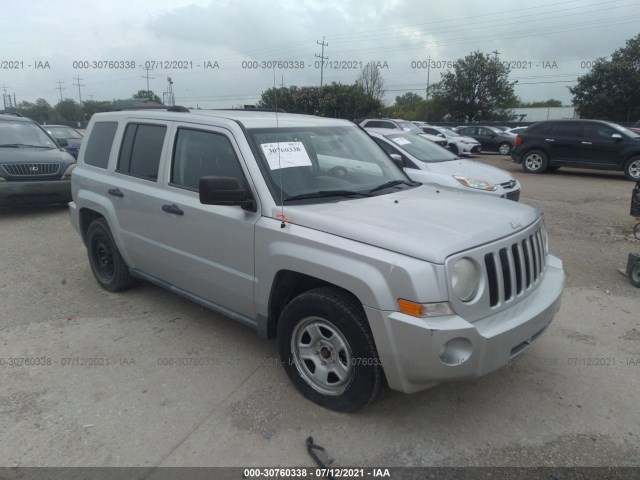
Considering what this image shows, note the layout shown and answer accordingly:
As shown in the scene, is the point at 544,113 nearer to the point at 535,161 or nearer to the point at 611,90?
the point at 611,90

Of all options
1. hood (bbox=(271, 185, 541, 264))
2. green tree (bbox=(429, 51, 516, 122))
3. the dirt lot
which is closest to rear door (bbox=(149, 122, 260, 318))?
hood (bbox=(271, 185, 541, 264))

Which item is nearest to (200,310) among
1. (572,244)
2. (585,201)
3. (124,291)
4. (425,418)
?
(124,291)

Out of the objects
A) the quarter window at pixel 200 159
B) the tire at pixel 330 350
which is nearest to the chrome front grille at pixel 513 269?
the tire at pixel 330 350

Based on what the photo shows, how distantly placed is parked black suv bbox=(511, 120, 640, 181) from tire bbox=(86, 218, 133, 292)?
523 inches

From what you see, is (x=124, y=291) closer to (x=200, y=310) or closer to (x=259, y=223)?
(x=200, y=310)

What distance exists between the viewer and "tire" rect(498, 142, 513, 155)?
2341cm

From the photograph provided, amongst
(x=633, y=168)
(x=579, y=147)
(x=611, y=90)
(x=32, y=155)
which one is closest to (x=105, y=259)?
(x=32, y=155)

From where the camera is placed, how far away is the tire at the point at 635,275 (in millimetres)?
5211

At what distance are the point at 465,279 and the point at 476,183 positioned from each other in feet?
16.9

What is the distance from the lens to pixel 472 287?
107 inches

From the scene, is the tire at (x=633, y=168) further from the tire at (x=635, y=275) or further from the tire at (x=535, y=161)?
the tire at (x=635, y=275)

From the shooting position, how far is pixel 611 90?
40281 mm

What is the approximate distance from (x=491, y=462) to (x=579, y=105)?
4695 centimetres

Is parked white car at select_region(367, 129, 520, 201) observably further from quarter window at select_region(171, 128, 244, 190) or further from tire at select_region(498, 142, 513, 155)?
tire at select_region(498, 142, 513, 155)
